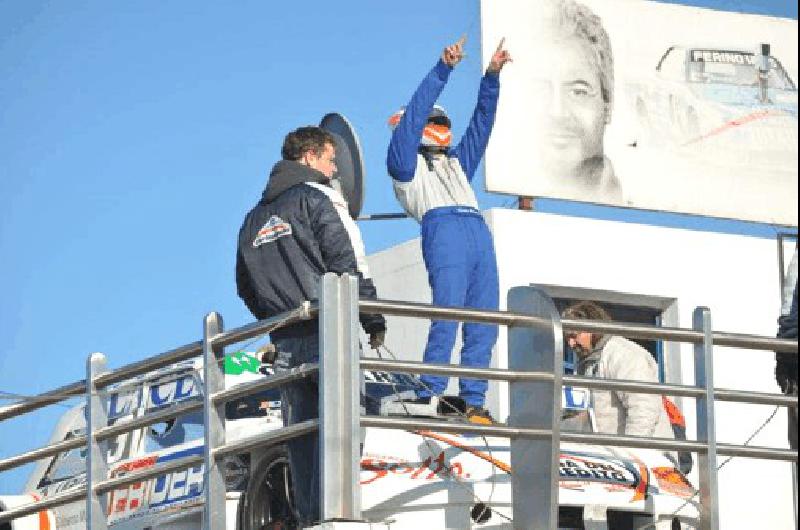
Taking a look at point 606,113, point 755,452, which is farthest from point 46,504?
point 606,113

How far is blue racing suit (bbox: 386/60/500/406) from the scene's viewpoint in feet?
44.0

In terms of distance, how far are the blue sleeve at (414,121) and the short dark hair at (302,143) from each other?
74.9 inches

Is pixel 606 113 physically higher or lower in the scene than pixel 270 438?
higher

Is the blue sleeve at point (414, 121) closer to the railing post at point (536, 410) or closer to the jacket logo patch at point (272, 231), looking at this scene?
the jacket logo patch at point (272, 231)

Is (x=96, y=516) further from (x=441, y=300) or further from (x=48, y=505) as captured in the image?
(x=441, y=300)

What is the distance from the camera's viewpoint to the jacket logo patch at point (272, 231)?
1125 cm

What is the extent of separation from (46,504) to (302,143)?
7.56ft

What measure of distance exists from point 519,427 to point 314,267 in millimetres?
1431

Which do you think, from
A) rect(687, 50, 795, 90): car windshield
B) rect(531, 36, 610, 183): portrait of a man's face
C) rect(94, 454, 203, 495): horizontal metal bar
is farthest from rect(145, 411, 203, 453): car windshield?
rect(687, 50, 795, 90): car windshield

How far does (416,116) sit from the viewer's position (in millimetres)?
13711

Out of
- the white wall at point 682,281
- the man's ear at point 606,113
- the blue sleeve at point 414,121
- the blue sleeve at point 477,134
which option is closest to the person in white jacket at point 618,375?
the blue sleeve at point 414,121

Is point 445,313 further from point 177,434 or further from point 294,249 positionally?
point 177,434

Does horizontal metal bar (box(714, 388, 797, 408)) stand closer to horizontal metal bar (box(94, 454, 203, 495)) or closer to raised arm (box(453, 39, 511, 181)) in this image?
horizontal metal bar (box(94, 454, 203, 495))

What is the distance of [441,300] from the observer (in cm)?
1376
